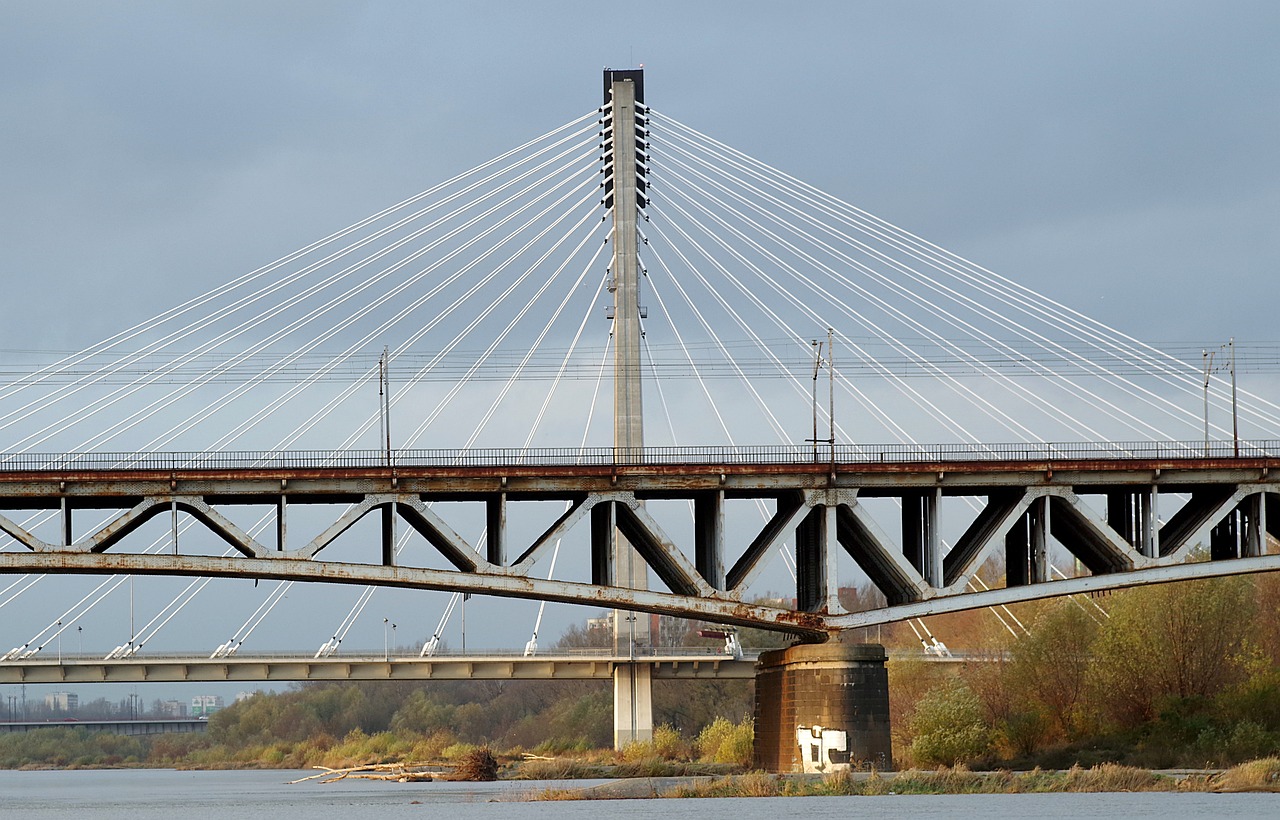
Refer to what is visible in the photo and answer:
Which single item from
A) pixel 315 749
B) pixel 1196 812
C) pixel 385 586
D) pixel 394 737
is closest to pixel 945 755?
pixel 1196 812

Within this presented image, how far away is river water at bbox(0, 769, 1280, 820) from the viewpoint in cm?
4694

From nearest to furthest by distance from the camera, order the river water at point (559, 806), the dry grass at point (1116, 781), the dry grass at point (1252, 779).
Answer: the river water at point (559, 806) → the dry grass at point (1252, 779) → the dry grass at point (1116, 781)

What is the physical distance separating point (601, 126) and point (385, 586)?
24065mm

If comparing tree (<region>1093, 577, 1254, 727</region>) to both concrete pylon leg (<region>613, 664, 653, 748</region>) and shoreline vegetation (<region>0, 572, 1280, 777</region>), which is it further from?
concrete pylon leg (<region>613, 664, 653, 748</region>)

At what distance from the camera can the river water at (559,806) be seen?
154ft

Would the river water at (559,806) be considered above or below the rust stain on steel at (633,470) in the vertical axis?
below

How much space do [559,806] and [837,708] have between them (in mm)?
9694

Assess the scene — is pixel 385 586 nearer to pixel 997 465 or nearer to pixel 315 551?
pixel 315 551

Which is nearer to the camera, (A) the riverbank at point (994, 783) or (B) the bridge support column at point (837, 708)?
(A) the riverbank at point (994, 783)

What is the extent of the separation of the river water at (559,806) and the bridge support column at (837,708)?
1368 millimetres

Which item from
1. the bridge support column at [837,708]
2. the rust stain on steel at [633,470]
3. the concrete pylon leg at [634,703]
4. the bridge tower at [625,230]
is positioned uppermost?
the bridge tower at [625,230]

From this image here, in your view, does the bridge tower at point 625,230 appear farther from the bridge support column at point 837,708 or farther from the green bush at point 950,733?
the green bush at point 950,733

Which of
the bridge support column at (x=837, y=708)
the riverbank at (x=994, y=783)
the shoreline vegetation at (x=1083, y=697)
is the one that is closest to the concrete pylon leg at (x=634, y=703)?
the shoreline vegetation at (x=1083, y=697)

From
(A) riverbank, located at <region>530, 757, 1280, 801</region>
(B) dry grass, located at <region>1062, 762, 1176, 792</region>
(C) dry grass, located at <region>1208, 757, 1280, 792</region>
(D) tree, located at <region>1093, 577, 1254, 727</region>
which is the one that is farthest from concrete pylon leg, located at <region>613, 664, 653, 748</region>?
(C) dry grass, located at <region>1208, 757, 1280, 792</region>
